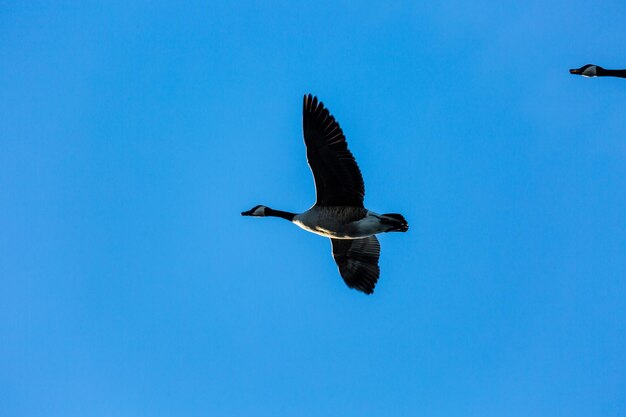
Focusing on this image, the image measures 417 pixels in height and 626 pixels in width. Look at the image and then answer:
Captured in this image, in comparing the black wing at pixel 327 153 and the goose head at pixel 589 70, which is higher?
the goose head at pixel 589 70

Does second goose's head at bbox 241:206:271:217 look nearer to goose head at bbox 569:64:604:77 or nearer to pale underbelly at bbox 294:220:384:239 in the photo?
pale underbelly at bbox 294:220:384:239

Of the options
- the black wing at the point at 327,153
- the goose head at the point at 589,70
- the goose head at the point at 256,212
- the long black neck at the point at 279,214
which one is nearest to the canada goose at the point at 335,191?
the black wing at the point at 327,153

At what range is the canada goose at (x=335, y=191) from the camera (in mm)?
11031

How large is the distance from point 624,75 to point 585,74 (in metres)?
0.64

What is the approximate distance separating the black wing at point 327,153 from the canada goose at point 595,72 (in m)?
4.44

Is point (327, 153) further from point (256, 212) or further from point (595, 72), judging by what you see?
point (595, 72)

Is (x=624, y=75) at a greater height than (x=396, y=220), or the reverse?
(x=624, y=75)

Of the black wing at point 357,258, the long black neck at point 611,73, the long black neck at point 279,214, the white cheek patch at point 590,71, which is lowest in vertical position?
the black wing at point 357,258

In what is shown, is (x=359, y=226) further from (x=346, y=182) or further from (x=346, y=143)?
(x=346, y=143)

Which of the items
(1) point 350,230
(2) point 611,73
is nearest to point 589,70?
(2) point 611,73

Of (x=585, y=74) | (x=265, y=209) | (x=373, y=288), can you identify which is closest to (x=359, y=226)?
(x=373, y=288)

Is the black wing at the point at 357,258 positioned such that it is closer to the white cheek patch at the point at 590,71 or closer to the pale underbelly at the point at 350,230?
the pale underbelly at the point at 350,230

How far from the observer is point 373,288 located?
487 inches

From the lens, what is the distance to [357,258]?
1282 cm
